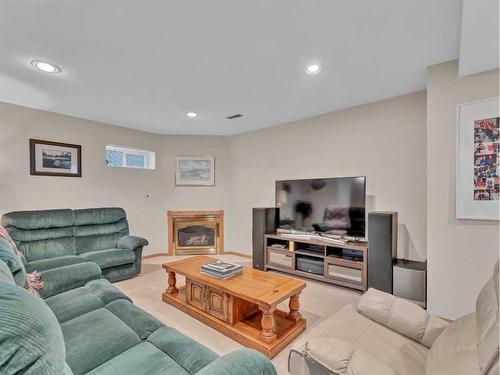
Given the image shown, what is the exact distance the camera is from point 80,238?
3480 mm

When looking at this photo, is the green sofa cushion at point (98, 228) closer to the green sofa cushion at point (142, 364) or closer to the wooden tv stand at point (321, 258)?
the wooden tv stand at point (321, 258)

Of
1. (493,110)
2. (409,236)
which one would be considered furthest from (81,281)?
(493,110)

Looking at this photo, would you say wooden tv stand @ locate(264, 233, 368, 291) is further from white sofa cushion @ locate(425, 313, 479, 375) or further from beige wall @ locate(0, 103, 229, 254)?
white sofa cushion @ locate(425, 313, 479, 375)

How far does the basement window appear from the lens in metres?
4.26

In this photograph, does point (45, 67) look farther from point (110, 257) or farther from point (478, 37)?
point (478, 37)

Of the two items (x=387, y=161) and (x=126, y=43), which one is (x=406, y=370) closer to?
(x=387, y=161)

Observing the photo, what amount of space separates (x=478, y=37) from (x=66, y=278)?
3624 mm

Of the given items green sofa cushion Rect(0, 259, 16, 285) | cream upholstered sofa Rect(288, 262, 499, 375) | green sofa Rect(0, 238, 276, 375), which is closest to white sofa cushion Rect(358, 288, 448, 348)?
cream upholstered sofa Rect(288, 262, 499, 375)

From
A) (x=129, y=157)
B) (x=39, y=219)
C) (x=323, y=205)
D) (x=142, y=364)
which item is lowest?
(x=142, y=364)

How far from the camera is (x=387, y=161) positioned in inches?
124

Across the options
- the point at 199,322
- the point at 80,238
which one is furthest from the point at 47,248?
the point at 199,322

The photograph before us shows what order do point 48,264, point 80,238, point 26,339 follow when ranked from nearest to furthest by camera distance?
point 26,339 < point 48,264 < point 80,238

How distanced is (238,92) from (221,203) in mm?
2627

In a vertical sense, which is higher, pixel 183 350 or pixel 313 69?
pixel 313 69
